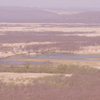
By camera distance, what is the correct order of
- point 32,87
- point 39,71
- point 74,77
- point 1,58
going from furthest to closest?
point 1,58, point 39,71, point 74,77, point 32,87

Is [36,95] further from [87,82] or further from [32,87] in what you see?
[87,82]

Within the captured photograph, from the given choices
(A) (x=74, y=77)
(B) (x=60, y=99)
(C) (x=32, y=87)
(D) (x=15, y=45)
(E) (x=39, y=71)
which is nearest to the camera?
(B) (x=60, y=99)

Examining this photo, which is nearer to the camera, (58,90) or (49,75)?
(58,90)

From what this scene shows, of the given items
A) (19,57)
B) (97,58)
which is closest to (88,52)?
(97,58)

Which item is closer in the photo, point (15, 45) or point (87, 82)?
point (87, 82)

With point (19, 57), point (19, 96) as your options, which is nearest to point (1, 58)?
point (19, 57)

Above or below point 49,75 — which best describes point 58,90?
above

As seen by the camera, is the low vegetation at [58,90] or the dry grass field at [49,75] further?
the dry grass field at [49,75]

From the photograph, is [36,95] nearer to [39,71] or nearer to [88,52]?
[39,71]

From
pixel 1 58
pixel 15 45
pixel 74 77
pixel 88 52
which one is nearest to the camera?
pixel 74 77

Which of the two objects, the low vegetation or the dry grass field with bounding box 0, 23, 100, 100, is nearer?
the low vegetation
